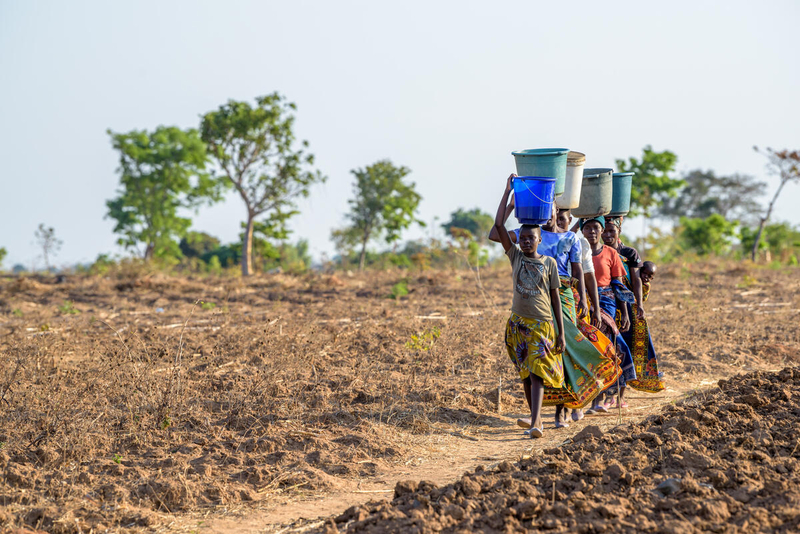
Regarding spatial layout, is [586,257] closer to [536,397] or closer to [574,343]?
[574,343]

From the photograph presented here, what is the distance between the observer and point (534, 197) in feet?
14.3

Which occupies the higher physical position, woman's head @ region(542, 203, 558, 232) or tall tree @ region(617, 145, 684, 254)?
tall tree @ region(617, 145, 684, 254)

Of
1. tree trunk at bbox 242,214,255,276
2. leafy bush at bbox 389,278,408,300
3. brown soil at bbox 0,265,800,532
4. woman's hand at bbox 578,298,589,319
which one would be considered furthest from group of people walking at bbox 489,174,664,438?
tree trunk at bbox 242,214,255,276

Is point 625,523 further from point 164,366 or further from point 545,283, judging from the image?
point 164,366

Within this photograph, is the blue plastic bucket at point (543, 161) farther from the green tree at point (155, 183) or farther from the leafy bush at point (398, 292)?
the green tree at point (155, 183)

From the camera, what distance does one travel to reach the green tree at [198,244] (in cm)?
3700

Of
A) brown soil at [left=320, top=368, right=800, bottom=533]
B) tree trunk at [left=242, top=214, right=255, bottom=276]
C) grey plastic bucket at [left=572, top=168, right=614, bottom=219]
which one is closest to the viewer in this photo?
brown soil at [left=320, top=368, right=800, bottom=533]

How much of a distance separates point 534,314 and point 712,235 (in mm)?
20761

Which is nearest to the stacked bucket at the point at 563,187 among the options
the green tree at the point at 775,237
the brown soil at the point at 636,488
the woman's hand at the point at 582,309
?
the woman's hand at the point at 582,309

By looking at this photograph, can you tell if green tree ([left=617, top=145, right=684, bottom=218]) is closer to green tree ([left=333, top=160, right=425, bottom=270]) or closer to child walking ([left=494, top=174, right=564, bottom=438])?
green tree ([left=333, top=160, right=425, bottom=270])

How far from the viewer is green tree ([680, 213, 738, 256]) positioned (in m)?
23.0

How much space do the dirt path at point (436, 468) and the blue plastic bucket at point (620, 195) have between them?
156cm

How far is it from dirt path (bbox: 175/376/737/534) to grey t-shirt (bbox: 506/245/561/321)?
87cm

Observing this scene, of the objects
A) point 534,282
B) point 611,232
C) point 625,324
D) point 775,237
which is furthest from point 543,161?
point 775,237
